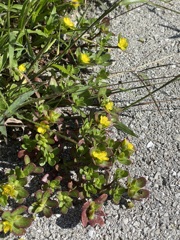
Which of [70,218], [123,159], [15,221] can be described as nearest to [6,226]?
[15,221]

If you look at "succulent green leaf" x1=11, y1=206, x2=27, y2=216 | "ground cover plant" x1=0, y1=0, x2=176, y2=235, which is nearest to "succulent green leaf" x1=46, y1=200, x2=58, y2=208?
"ground cover plant" x1=0, y1=0, x2=176, y2=235

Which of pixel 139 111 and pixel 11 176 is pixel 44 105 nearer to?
pixel 11 176

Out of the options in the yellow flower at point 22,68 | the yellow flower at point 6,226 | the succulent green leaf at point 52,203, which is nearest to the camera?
the yellow flower at point 6,226

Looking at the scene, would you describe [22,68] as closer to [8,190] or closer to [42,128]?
[42,128]

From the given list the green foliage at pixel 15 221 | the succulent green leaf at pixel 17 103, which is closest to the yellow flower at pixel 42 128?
the succulent green leaf at pixel 17 103

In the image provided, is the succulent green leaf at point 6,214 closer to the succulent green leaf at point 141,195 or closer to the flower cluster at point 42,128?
the flower cluster at point 42,128

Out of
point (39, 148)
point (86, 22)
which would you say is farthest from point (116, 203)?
point (86, 22)

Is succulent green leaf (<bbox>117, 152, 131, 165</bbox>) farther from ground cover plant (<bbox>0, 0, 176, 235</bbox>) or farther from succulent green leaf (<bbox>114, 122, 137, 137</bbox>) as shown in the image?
succulent green leaf (<bbox>114, 122, 137, 137</bbox>)
